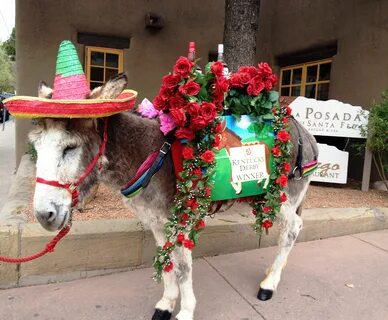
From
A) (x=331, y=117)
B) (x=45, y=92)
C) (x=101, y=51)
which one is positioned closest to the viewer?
(x=45, y=92)

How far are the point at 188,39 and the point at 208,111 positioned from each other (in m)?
6.20

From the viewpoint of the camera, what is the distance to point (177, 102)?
2514mm

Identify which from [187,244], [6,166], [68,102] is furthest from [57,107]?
[6,166]

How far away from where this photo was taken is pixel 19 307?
10.1 ft

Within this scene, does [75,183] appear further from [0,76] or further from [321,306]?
[0,76]

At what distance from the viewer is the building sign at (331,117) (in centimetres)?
626

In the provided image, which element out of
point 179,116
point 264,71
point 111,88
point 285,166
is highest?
point 264,71

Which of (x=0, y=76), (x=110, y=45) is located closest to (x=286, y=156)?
(x=110, y=45)

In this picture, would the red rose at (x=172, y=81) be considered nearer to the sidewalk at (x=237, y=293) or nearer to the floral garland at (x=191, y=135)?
the floral garland at (x=191, y=135)

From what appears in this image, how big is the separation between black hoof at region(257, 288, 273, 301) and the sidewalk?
1.8 inches

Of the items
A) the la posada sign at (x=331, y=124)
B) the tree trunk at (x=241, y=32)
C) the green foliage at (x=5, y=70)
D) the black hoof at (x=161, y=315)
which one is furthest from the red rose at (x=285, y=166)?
the green foliage at (x=5, y=70)

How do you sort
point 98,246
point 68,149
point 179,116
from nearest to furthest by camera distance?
1. point 68,149
2. point 179,116
3. point 98,246

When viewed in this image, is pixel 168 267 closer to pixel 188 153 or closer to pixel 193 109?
pixel 188 153

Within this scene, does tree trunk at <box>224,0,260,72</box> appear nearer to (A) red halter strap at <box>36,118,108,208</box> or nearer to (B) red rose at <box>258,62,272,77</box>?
(B) red rose at <box>258,62,272,77</box>
